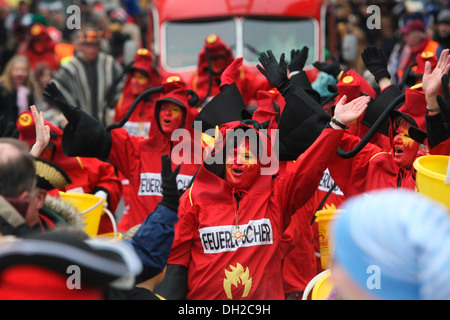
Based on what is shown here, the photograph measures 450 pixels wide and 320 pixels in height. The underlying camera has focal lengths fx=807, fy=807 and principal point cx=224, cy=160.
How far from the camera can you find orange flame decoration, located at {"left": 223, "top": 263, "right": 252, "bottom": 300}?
4.82 meters

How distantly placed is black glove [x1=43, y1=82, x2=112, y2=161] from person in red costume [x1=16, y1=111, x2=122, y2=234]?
1.56 feet

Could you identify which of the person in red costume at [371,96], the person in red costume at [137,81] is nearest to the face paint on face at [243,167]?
the person in red costume at [371,96]

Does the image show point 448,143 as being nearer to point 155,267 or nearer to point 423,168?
point 423,168

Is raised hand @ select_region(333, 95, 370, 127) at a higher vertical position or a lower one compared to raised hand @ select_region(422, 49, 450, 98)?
lower

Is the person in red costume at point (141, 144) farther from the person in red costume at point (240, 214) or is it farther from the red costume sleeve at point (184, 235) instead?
the red costume sleeve at point (184, 235)

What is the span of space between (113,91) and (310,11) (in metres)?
3.19

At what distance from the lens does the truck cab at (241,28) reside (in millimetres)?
11836

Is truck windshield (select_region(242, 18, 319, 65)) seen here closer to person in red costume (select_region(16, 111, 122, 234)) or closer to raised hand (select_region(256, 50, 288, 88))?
person in red costume (select_region(16, 111, 122, 234))

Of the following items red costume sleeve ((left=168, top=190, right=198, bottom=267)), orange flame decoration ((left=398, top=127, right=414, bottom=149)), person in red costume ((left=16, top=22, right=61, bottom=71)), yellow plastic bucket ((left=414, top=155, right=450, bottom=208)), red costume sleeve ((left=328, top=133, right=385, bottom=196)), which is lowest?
red costume sleeve ((left=168, top=190, right=198, bottom=267))

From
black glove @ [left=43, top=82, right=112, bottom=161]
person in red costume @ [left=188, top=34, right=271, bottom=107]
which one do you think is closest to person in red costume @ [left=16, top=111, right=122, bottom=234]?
black glove @ [left=43, top=82, right=112, bottom=161]

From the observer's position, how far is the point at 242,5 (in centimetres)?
1188

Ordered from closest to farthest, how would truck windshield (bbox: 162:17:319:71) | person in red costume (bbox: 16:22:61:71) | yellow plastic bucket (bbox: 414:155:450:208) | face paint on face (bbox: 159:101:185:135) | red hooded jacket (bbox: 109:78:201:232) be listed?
1. yellow plastic bucket (bbox: 414:155:450:208)
2. red hooded jacket (bbox: 109:78:201:232)
3. face paint on face (bbox: 159:101:185:135)
4. truck windshield (bbox: 162:17:319:71)
5. person in red costume (bbox: 16:22:61:71)

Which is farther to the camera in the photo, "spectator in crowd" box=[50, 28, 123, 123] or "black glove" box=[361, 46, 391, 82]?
"spectator in crowd" box=[50, 28, 123, 123]
